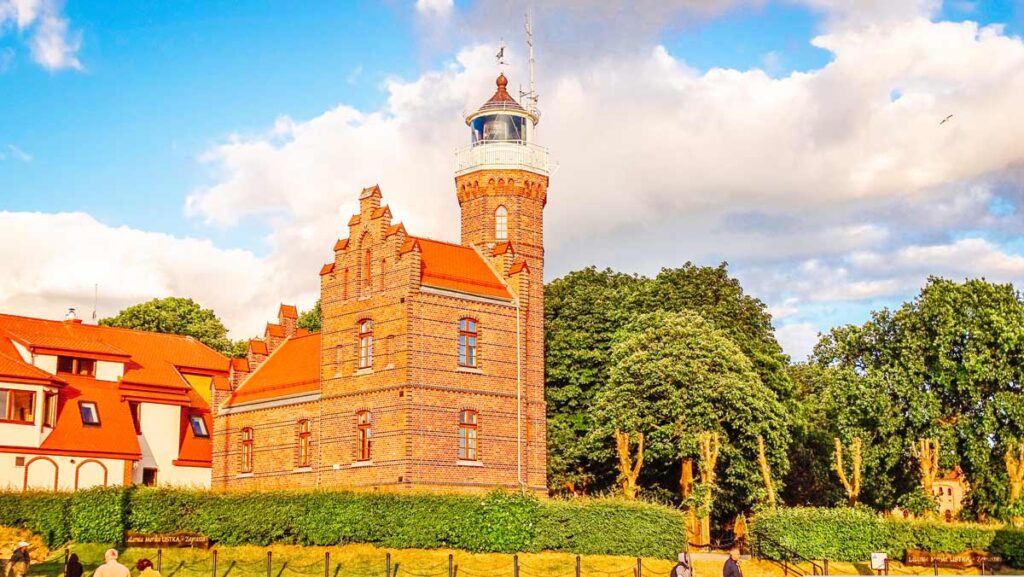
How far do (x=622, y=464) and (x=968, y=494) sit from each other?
16.7 metres

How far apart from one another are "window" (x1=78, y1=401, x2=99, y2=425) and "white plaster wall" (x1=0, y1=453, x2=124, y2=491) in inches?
86.6

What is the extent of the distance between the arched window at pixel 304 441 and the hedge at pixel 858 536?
792 inches

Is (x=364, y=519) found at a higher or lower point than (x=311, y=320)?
lower

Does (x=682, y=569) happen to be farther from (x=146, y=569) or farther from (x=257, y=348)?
(x=257, y=348)

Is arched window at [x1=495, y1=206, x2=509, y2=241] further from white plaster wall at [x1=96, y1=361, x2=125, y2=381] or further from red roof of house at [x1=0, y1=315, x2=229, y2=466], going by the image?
white plaster wall at [x1=96, y1=361, x2=125, y2=381]

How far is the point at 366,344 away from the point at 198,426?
16044 mm

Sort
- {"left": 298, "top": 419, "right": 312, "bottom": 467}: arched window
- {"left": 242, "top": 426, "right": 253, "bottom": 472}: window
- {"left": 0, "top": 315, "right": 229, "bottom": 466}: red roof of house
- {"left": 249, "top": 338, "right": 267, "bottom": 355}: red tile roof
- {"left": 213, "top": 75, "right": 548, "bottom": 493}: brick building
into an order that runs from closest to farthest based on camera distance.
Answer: {"left": 213, "top": 75, "right": 548, "bottom": 493}: brick building, {"left": 0, "top": 315, "right": 229, "bottom": 466}: red roof of house, {"left": 298, "top": 419, "right": 312, "bottom": 467}: arched window, {"left": 242, "top": 426, "right": 253, "bottom": 472}: window, {"left": 249, "top": 338, "right": 267, "bottom": 355}: red tile roof

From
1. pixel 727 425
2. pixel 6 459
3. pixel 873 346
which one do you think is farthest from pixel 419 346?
pixel 873 346

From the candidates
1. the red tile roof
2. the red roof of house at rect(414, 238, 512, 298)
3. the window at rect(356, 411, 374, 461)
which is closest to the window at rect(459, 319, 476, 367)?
the red roof of house at rect(414, 238, 512, 298)

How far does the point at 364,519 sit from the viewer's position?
125 ft

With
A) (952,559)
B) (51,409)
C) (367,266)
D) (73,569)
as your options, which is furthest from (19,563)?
(952,559)

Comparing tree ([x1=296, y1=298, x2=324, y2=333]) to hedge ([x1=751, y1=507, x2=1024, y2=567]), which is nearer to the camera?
hedge ([x1=751, y1=507, x2=1024, y2=567])

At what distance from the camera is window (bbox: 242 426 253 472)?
176ft

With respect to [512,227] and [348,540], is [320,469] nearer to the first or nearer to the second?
[348,540]
